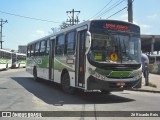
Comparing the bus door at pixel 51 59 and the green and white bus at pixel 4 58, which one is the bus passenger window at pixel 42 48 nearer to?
the bus door at pixel 51 59

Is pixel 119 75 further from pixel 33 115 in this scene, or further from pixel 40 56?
pixel 40 56

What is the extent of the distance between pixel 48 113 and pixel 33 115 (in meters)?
0.57

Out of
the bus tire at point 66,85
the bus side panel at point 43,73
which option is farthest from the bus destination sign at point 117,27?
the bus side panel at point 43,73

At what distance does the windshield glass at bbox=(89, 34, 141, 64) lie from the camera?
13.5 meters

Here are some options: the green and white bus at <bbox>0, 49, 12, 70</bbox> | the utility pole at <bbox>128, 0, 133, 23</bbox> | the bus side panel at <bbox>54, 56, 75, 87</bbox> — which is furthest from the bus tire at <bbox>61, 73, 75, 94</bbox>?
the green and white bus at <bbox>0, 49, 12, 70</bbox>

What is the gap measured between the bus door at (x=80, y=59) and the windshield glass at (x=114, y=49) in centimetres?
77

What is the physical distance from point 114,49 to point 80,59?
5.28ft

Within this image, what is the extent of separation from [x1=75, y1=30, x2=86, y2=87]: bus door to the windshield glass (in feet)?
2.54

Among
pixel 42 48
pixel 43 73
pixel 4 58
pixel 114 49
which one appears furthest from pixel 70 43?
pixel 4 58

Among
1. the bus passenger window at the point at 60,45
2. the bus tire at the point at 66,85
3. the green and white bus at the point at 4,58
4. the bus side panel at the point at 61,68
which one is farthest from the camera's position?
the green and white bus at the point at 4,58

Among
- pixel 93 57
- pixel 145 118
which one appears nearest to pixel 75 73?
pixel 93 57

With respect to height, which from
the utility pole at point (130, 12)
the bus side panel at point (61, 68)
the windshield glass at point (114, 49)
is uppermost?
the utility pole at point (130, 12)

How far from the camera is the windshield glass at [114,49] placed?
44.3ft

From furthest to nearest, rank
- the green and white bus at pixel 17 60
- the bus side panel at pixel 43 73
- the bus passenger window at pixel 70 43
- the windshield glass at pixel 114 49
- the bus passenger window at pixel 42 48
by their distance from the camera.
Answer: the green and white bus at pixel 17 60
the bus passenger window at pixel 42 48
the bus side panel at pixel 43 73
the bus passenger window at pixel 70 43
the windshield glass at pixel 114 49
